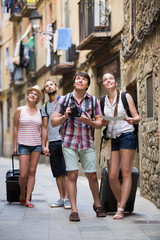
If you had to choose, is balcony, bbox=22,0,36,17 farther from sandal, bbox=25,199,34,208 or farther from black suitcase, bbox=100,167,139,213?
black suitcase, bbox=100,167,139,213

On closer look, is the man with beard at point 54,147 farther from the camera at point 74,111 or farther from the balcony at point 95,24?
the balcony at point 95,24

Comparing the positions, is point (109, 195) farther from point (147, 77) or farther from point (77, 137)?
point (147, 77)

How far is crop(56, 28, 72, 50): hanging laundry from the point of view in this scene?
18.2 m

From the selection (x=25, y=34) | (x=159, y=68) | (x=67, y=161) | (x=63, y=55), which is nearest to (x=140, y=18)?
(x=159, y=68)

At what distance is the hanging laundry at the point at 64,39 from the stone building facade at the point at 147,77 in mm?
6255

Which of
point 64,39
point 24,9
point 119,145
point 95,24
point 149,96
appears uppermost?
point 24,9

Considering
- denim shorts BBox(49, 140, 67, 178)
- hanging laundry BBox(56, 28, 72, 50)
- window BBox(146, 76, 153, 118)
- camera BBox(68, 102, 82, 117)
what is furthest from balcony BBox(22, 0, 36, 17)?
camera BBox(68, 102, 82, 117)

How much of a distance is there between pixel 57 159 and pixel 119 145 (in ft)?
5.41

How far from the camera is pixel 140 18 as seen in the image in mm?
10500

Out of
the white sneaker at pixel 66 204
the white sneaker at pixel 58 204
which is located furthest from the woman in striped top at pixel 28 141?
the white sneaker at pixel 66 204

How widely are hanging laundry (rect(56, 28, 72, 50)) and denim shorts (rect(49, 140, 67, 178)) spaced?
31.3ft

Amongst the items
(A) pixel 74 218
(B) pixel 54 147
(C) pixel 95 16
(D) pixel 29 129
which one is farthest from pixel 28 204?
(C) pixel 95 16

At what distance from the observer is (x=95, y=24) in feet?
47.2

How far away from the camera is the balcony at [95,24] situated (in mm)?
14175
